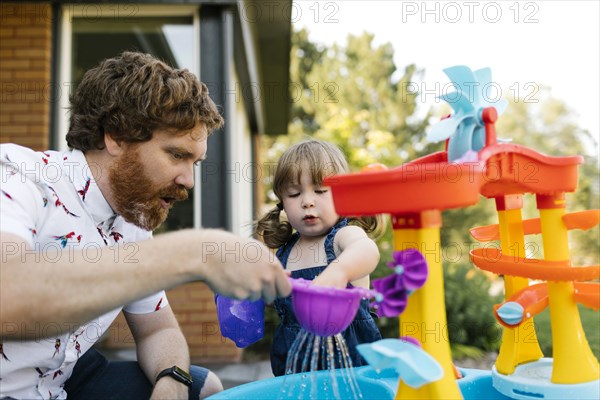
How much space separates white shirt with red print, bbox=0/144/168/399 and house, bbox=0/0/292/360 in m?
2.79

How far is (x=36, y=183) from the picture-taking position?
1.66m

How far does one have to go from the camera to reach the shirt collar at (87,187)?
1857mm

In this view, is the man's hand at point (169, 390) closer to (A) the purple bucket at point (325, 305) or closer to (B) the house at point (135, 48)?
(A) the purple bucket at point (325, 305)

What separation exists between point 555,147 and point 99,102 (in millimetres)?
34791

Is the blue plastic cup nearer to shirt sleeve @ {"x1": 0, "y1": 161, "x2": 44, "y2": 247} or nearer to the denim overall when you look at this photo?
the denim overall

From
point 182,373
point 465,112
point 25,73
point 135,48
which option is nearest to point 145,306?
point 182,373

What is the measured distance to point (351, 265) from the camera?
161 cm

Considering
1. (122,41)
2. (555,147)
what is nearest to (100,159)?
(122,41)

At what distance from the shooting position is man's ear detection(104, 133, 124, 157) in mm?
1997

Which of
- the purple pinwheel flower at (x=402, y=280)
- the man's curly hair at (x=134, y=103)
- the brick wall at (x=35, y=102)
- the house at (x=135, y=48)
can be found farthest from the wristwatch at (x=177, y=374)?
the brick wall at (x=35, y=102)

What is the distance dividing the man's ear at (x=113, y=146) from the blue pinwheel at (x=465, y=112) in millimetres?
1142

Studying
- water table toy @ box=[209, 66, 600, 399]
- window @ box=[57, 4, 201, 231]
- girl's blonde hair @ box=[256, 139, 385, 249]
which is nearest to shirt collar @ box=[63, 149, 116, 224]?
girl's blonde hair @ box=[256, 139, 385, 249]

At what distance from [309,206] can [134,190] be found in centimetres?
60

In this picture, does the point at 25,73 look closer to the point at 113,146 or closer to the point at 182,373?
the point at 113,146
